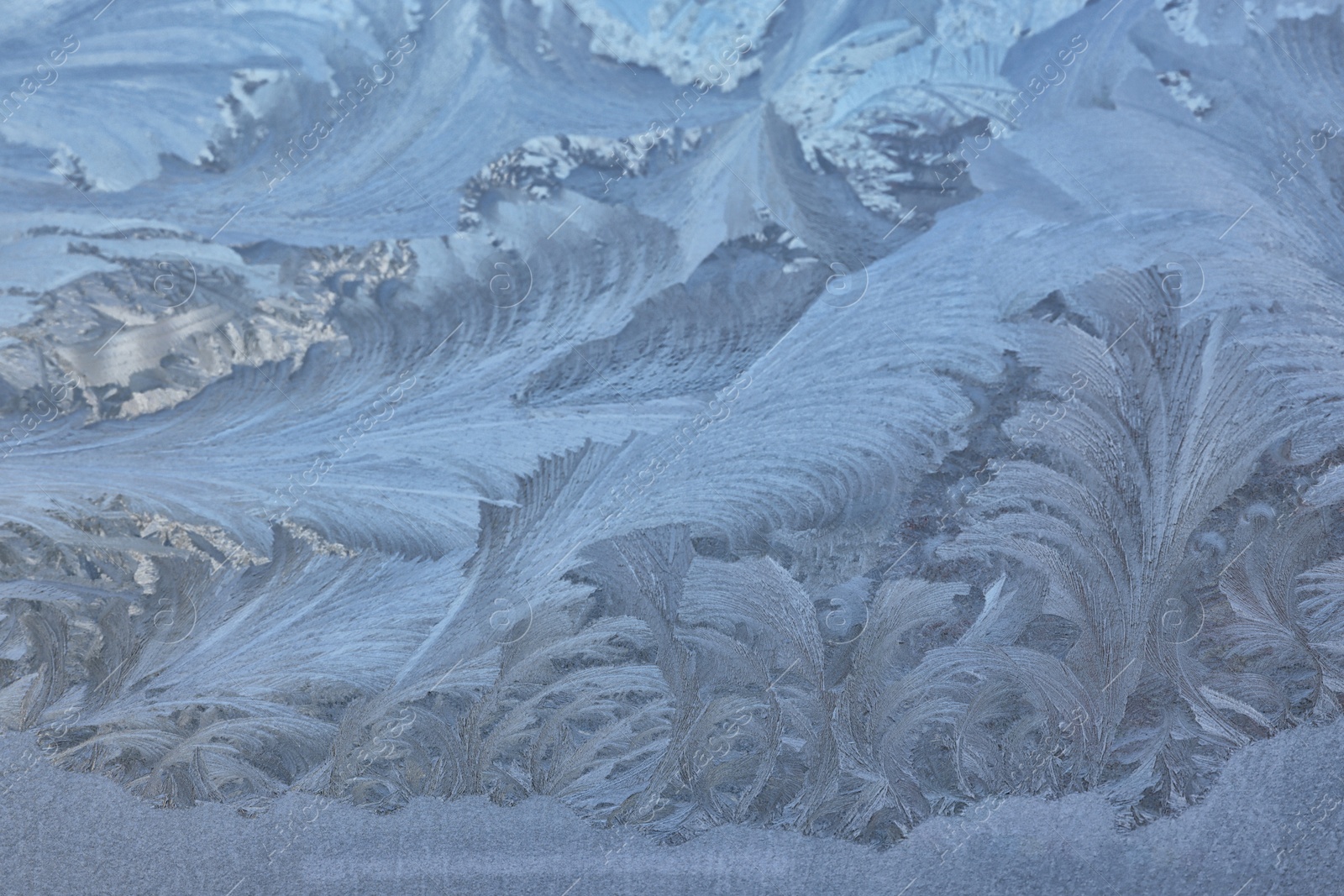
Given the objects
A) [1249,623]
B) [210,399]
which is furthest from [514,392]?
[1249,623]

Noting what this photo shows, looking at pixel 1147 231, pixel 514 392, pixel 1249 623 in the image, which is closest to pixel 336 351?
pixel 514 392

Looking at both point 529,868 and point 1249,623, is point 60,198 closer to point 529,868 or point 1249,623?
point 529,868

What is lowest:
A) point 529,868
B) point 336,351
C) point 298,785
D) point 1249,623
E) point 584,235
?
point 529,868

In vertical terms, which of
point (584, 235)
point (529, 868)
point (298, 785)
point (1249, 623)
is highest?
point (584, 235)

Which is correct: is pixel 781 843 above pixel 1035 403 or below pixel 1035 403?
below

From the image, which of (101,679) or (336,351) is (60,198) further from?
(101,679)

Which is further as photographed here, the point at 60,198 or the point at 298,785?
the point at 298,785
